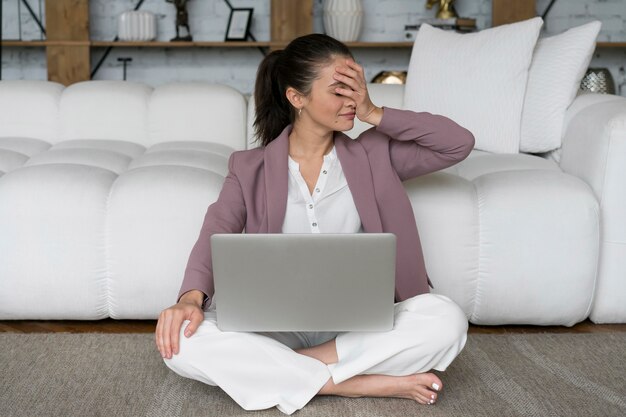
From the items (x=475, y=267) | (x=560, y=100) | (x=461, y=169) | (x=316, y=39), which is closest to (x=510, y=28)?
(x=560, y=100)

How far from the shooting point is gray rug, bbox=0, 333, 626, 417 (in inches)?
69.6

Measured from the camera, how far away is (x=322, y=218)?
1.95 metres

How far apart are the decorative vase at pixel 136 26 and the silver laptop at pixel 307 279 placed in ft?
11.4

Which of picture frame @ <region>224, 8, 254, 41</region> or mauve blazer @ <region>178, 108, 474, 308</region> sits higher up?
picture frame @ <region>224, 8, 254, 41</region>

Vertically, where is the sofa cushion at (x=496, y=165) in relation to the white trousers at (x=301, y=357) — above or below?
above

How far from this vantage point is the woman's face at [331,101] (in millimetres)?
1888

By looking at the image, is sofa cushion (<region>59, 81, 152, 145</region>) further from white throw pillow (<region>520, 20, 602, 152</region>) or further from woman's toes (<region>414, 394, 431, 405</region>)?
woman's toes (<region>414, 394, 431, 405</region>)

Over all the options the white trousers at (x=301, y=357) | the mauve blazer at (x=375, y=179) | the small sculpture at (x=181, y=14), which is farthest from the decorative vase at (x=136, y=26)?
the white trousers at (x=301, y=357)

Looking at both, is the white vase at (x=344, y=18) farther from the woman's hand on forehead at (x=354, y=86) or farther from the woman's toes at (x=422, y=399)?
the woman's toes at (x=422, y=399)

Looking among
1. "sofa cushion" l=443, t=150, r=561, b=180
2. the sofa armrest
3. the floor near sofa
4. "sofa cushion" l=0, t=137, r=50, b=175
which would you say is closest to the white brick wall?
"sofa cushion" l=0, t=137, r=50, b=175

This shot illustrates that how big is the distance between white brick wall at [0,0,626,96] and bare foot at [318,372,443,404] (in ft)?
11.7

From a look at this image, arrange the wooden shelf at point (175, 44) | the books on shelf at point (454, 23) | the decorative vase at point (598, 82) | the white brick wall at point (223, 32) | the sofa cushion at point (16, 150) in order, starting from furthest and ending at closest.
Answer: the white brick wall at point (223, 32)
the wooden shelf at point (175, 44)
the books on shelf at point (454, 23)
the decorative vase at point (598, 82)
the sofa cushion at point (16, 150)

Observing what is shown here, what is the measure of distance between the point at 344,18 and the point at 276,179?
2970mm

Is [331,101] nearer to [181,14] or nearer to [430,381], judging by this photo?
[430,381]
